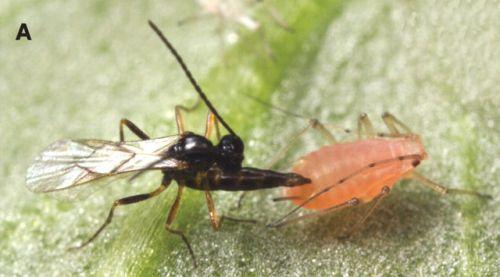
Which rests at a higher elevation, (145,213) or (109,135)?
(109,135)

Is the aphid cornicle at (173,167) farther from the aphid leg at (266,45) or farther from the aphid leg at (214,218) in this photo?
the aphid leg at (266,45)

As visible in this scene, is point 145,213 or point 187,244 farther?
point 145,213

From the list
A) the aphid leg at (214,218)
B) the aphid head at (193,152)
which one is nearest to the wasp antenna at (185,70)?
the aphid head at (193,152)

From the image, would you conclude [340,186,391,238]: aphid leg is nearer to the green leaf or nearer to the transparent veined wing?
the green leaf

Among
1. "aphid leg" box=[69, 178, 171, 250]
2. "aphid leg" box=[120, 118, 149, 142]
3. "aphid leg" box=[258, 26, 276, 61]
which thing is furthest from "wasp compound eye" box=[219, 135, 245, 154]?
"aphid leg" box=[258, 26, 276, 61]

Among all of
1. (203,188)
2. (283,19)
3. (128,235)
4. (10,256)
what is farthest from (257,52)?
(10,256)

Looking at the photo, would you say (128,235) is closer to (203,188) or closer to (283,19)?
(203,188)

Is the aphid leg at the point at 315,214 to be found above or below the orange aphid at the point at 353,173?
below

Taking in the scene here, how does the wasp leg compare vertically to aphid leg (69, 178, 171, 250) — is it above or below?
above
